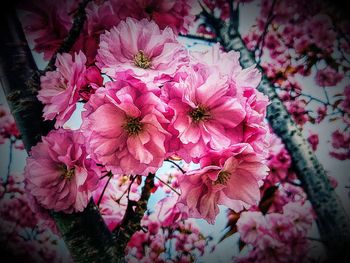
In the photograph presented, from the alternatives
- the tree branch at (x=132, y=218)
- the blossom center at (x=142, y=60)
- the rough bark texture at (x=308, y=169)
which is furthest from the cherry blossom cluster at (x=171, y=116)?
the rough bark texture at (x=308, y=169)

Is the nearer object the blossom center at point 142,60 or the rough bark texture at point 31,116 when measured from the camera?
the blossom center at point 142,60

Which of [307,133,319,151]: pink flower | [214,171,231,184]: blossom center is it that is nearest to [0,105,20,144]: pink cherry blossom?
[214,171,231,184]: blossom center

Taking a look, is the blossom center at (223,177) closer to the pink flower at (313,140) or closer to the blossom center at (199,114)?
the blossom center at (199,114)

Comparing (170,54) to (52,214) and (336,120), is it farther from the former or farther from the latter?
(336,120)

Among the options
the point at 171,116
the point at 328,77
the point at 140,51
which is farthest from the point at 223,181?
the point at 328,77

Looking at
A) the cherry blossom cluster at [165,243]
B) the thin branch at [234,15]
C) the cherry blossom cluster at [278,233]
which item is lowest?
the cherry blossom cluster at [165,243]

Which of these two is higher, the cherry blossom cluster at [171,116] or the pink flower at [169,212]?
the cherry blossom cluster at [171,116]

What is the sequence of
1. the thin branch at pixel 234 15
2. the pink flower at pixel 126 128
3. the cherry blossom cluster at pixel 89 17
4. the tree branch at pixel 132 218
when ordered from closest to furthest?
the pink flower at pixel 126 128 → the cherry blossom cluster at pixel 89 17 → the tree branch at pixel 132 218 → the thin branch at pixel 234 15

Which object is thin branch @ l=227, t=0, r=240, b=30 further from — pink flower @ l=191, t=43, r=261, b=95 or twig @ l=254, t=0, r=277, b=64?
pink flower @ l=191, t=43, r=261, b=95
